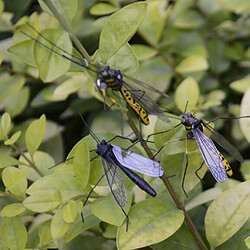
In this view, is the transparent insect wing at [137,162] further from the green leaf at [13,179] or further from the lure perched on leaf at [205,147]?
the green leaf at [13,179]

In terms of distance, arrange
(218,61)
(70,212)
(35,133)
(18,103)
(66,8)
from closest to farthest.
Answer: (70,212) → (66,8) → (35,133) → (18,103) → (218,61)

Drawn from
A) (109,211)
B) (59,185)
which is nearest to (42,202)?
(59,185)

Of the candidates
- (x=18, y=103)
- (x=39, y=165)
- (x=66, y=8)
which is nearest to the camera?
(x=66, y=8)

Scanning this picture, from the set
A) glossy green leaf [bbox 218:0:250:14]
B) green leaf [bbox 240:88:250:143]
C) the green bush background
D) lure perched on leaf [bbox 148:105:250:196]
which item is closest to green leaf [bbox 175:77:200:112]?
the green bush background

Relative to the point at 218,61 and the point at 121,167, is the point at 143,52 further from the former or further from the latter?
the point at 121,167

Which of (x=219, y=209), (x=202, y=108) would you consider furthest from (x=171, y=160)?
(x=202, y=108)
